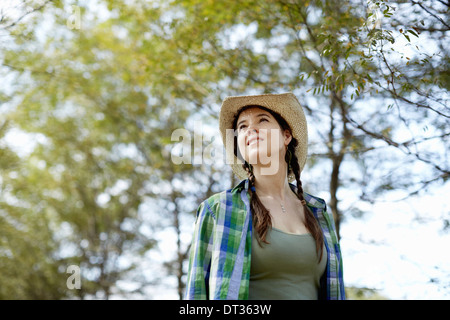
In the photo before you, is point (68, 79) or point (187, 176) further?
point (68, 79)

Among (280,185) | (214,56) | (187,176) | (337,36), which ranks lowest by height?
(280,185)

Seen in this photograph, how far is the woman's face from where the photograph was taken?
2762 mm

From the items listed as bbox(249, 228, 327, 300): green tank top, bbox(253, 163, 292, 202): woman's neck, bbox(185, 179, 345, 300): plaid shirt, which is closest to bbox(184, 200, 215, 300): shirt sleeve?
bbox(185, 179, 345, 300): plaid shirt

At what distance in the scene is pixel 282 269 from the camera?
94.1 inches

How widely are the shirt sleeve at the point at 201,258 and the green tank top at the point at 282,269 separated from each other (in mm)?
219

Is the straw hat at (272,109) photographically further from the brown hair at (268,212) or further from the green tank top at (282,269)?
the green tank top at (282,269)

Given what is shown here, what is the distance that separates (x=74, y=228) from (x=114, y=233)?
2.11 metres

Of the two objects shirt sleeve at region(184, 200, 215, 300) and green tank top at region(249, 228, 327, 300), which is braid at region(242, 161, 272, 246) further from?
shirt sleeve at region(184, 200, 215, 300)

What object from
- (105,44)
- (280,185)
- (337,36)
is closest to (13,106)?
(105,44)

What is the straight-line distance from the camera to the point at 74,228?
13781mm

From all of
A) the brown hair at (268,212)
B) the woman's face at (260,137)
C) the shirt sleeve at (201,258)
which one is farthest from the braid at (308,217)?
the shirt sleeve at (201,258)

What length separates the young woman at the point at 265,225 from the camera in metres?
2.34

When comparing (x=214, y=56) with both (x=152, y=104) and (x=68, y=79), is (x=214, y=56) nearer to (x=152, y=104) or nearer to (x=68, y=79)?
(x=152, y=104)

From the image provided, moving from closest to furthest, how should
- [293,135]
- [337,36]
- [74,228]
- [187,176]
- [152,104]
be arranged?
[293,135], [337,36], [187,176], [152,104], [74,228]
